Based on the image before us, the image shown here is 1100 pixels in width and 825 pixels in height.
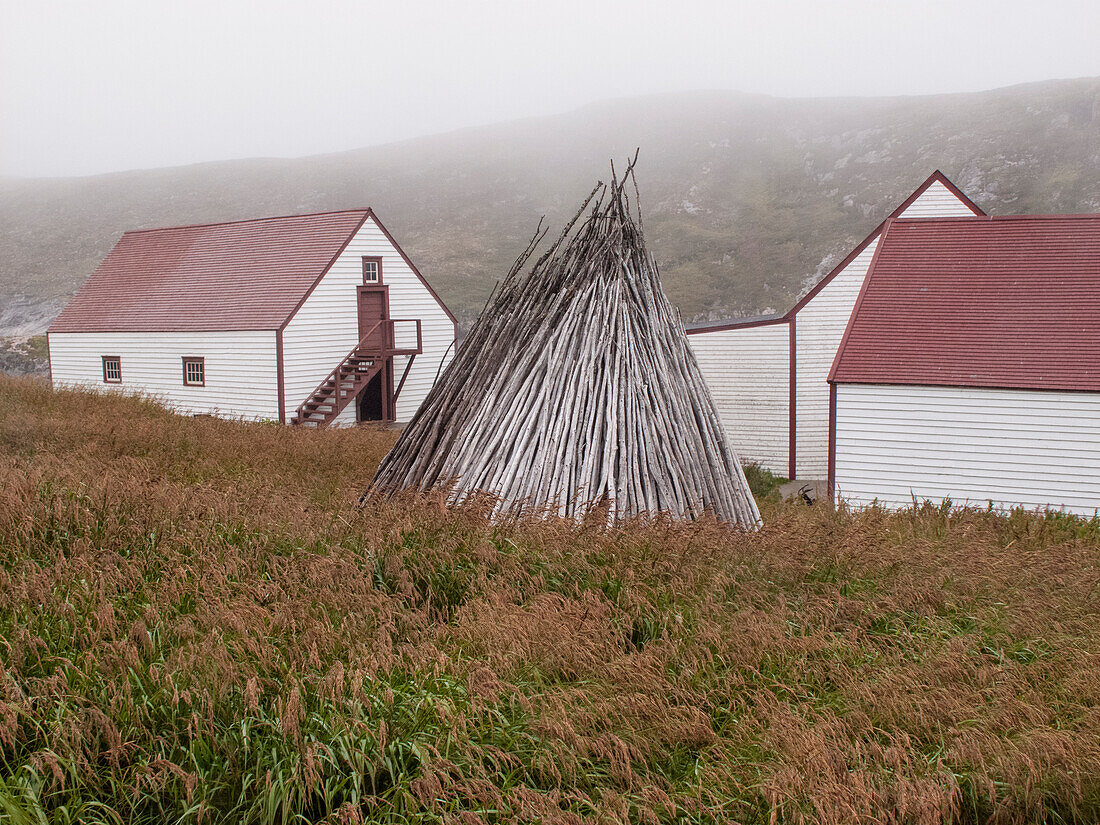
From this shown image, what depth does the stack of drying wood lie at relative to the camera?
743 centimetres

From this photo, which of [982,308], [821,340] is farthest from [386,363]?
[982,308]

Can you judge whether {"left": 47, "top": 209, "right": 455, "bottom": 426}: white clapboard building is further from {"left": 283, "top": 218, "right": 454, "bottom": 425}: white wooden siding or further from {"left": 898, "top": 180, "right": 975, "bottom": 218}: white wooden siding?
{"left": 898, "top": 180, "right": 975, "bottom": 218}: white wooden siding

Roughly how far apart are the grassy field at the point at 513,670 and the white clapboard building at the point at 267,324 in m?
18.4

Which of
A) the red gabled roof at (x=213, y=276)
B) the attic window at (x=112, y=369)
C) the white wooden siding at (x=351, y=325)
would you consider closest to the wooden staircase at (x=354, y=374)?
the white wooden siding at (x=351, y=325)

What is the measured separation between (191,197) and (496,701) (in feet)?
364

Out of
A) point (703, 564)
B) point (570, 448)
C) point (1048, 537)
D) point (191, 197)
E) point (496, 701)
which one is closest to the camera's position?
point (496, 701)

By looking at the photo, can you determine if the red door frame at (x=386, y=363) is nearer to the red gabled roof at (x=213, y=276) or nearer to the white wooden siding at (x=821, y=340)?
the red gabled roof at (x=213, y=276)

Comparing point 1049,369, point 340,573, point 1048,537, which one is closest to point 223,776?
point 340,573

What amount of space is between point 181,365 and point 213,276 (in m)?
3.06

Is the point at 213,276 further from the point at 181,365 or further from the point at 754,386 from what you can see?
the point at 754,386

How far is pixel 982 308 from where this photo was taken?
15.1m

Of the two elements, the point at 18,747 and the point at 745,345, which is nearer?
the point at 18,747

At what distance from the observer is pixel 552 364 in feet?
26.2

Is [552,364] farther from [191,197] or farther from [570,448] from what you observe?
[191,197]
